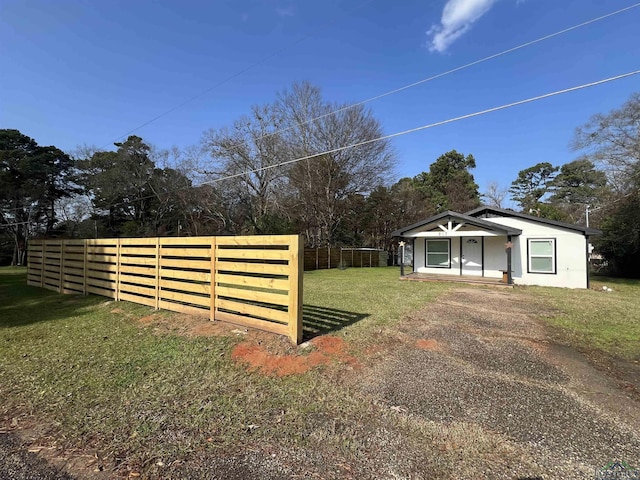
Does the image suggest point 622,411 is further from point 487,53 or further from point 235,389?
point 487,53

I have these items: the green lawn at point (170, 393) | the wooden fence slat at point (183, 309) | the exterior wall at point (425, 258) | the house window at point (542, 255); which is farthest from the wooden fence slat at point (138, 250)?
the house window at point (542, 255)

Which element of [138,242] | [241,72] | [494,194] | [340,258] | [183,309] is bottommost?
[183,309]

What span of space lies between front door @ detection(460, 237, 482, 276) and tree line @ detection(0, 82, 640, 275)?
10.0 meters

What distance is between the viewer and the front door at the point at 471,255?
44.5 feet

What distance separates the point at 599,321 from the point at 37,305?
39.3 feet

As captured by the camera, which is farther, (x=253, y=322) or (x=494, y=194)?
(x=494, y=194)

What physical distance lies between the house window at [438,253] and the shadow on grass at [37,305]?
13.0m

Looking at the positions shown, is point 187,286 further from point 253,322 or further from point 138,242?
point 138,242

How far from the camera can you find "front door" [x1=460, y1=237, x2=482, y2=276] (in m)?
13.6

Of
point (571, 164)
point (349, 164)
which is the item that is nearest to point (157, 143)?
point (349, 164)

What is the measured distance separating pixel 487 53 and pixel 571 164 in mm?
36478

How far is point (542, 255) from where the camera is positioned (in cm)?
1203

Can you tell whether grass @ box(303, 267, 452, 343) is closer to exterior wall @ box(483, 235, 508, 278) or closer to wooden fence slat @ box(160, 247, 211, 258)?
wooden fence slat @ box(160, 247, 211, 258)

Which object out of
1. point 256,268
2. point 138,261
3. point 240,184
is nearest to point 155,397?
point 256,268
